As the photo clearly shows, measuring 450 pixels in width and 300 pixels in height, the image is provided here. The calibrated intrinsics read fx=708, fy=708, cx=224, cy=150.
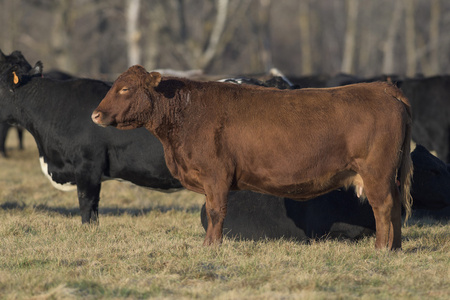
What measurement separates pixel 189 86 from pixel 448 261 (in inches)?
97.1

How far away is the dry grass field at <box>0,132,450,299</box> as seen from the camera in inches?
174

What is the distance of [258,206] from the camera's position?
6.55 meters

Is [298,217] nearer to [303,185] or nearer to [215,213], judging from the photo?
[303,185]

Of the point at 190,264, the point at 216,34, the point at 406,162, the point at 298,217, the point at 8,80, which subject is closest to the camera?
the point at 190,264

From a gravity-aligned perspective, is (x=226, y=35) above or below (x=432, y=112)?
above

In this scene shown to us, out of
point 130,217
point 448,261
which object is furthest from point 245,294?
point 130,217

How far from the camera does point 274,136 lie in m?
5.49

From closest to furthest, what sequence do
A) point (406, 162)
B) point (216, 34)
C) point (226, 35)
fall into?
1. point (406, 162)
2. point (216, 34)
3. point (226, 35)

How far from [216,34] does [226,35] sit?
285 centimetres

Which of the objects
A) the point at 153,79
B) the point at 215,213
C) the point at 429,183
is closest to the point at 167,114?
the point at 153,79

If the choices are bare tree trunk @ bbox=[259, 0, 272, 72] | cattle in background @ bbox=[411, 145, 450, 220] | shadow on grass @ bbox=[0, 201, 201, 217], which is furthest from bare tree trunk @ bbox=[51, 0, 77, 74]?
cattle in background @ bbox=[411, 145, 450, 220]

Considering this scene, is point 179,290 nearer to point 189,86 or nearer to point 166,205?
point 189,86

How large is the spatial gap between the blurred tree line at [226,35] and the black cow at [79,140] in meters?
13.9

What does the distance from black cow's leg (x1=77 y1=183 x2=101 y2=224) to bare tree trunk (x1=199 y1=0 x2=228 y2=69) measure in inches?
712
